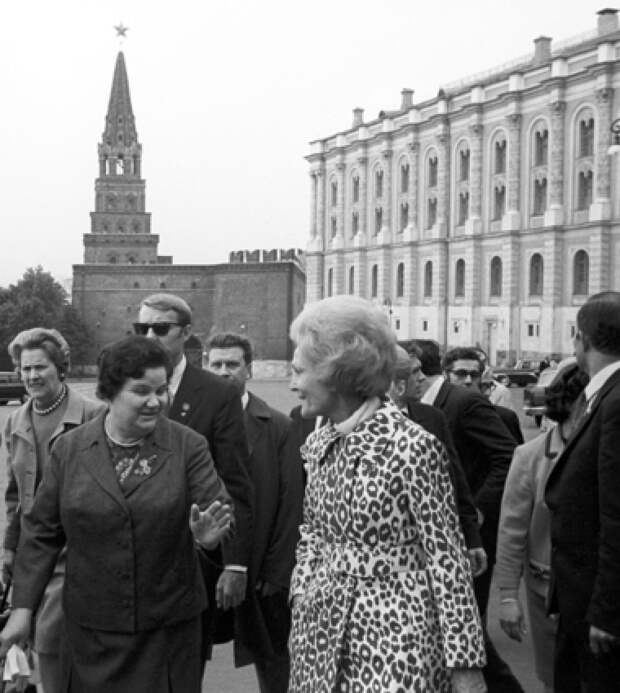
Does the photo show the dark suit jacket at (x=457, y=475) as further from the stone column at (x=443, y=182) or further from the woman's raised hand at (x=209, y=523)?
the stone column at (x=443, y=182)

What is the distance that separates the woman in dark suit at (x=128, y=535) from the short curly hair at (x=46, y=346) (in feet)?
3.97

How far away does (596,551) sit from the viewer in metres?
3.65

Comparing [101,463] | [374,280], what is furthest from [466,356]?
[374,280]

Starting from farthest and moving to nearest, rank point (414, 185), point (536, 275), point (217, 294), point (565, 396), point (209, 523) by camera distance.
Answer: point (217, 294)
point (414, 185)
point (536, 275)
point (565, 396)
point (209, 523)

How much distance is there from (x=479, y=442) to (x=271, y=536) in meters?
1.50

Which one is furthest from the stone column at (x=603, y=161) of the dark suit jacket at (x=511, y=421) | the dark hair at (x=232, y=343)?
the dark hair at (x=232, y=343)

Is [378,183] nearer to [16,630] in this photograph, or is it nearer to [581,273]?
[581,273]

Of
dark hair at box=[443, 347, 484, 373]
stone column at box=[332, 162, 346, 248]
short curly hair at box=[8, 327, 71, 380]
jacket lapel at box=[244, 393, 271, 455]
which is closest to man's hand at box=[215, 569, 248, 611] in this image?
jacket lapel at box=[244, 393, 271, 455]

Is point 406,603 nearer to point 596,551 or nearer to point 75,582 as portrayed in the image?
point 596,551

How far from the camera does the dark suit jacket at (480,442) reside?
5805mm

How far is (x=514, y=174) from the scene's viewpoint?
5378cm

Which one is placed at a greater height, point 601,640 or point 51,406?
point 51,406

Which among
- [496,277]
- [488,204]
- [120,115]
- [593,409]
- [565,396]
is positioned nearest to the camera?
[593,409]

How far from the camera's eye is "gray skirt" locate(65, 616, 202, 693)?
369 cm
